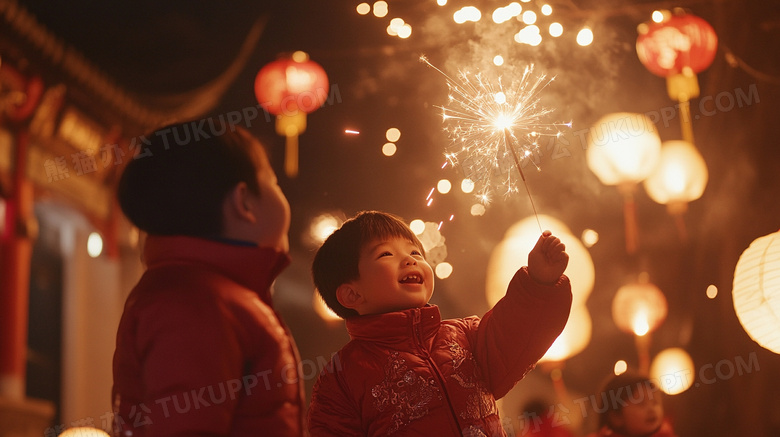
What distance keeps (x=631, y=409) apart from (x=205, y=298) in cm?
172

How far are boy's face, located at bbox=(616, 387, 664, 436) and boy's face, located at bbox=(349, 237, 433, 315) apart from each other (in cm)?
116

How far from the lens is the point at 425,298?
1.58 meters

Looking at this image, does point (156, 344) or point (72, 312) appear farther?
point (72, 312)

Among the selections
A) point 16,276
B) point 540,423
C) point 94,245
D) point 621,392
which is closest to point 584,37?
point 621,392

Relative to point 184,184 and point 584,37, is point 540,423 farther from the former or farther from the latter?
point 184,184

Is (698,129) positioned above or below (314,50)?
above

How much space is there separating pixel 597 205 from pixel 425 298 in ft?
8.10

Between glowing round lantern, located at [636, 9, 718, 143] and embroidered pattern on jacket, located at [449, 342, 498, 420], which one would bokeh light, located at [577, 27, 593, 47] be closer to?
embroidered pattern on jacket, located at [449, 342, 498, 420]

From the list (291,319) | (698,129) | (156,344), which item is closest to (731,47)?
(698,129)

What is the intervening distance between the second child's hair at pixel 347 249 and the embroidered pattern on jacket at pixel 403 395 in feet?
0.70

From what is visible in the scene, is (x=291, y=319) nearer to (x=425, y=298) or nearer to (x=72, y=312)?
(x=72, y=312)

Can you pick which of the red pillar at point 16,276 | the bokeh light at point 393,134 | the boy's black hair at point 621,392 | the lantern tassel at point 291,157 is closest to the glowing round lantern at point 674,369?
the boy's black hair at point 621,392

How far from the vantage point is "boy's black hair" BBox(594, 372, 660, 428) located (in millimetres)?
2445

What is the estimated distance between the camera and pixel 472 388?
4.95ft
